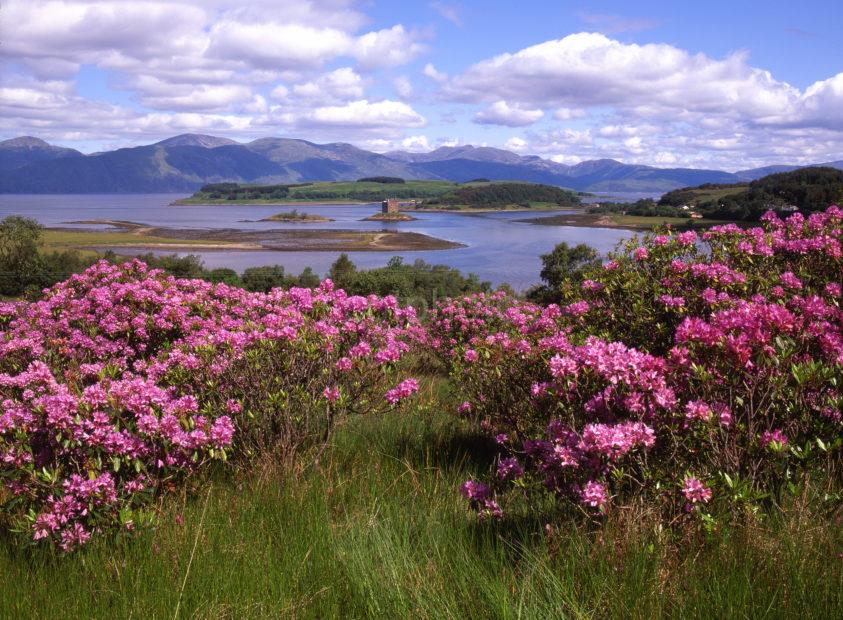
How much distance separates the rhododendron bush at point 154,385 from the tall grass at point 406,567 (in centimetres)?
30

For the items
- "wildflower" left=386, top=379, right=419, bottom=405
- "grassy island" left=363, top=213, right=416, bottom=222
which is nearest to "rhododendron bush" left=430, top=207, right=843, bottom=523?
"wildflower" left=386, top=379, right=419, bottom=405

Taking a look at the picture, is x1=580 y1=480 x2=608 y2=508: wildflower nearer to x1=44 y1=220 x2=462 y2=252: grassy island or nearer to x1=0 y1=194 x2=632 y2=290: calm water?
x1=0 y1=194 x2=632 y2=290: calm water

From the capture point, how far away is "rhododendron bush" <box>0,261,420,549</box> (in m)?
3.76

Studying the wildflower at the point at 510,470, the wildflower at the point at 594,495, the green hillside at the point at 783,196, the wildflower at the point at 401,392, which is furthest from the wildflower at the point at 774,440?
the green hillside at the point at 783,196

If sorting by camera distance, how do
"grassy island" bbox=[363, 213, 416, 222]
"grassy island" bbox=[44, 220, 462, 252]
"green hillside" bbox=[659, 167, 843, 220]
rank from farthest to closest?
"grassy island" bbox=[363, 213, 416, 222] → "grassy island" bbox=[44, 220, 462, 252] → "green hillside" bbox=[659, 167, 843, 220]

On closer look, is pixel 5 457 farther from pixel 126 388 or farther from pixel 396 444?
pixel 396 444

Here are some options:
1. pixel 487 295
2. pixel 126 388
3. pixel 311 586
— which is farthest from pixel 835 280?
pixel 487 295

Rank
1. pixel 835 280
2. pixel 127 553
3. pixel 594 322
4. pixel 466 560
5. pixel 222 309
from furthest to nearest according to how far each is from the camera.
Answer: pixel 222 309, pixel 594 322, pixel 835 280, pixel 127 553, pixel 466 560

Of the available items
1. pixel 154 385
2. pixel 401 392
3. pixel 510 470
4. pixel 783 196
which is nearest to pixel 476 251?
pixel 783 196

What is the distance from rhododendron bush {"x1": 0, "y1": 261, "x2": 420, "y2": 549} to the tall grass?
299mm

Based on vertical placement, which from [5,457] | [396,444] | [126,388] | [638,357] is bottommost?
[396,444]

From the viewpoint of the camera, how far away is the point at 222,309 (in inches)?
309

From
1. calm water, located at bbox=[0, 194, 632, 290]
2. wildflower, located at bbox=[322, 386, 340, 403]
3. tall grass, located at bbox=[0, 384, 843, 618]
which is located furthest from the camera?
calm water, located at bbox=[0, 194, 632, 290]

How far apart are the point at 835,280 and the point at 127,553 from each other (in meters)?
5.86
